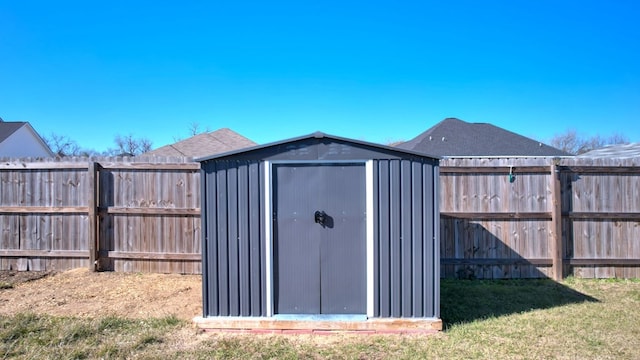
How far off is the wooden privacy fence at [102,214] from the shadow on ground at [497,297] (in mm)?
4065

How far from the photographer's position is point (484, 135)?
40.6 ft

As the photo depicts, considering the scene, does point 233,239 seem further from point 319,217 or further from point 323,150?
point 323,150

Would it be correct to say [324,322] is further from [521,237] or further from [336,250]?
[521,237]

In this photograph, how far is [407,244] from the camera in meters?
3.68

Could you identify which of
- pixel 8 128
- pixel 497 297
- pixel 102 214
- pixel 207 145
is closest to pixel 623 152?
pixel 497 297

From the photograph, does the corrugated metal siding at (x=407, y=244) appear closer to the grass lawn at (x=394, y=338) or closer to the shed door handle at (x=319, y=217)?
the grass lawn at (x=394, y=338)

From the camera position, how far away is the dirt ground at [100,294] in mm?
4309

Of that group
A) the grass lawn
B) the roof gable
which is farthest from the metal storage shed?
the roof gable

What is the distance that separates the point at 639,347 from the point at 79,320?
19.6ft

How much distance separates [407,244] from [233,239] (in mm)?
1940

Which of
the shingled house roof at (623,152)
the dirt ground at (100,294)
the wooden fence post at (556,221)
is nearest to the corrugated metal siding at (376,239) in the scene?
the dirt ground at (100,294)

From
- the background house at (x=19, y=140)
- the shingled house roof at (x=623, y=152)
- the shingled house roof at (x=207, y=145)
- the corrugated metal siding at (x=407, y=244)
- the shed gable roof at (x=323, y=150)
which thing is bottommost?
the corrugated metal siding at (x=407, y=244)

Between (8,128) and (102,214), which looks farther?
(8,128)

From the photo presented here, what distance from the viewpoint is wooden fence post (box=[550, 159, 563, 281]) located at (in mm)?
5254
